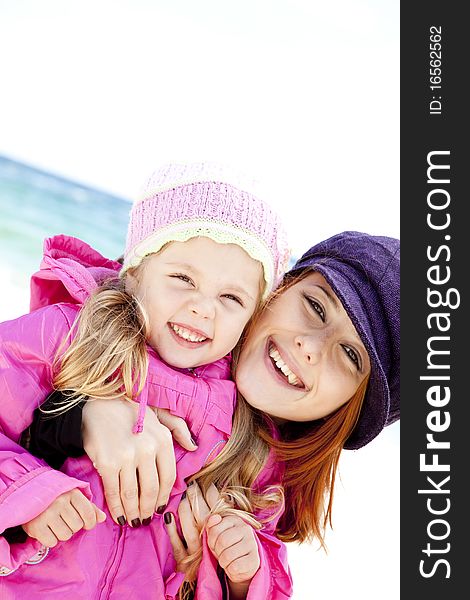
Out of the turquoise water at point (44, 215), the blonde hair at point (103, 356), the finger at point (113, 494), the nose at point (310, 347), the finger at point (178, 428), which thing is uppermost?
the turquoise water at point (44, 215)

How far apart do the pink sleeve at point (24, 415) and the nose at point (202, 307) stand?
1.02 feet

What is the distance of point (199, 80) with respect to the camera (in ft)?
54.1

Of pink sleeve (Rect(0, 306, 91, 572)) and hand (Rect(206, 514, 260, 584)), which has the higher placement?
pink sleeve (Rect(0, 306, 91, 572))

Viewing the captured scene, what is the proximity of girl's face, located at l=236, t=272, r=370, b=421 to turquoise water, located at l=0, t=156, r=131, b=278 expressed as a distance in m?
5.53

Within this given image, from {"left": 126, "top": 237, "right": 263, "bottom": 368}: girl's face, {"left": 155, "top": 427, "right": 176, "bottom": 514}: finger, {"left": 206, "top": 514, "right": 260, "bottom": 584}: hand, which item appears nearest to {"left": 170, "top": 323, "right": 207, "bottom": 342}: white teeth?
{"left": 126, "top": 237, "right": 263, "bottom": 368}: girl's face

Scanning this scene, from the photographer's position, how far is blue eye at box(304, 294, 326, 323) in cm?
222

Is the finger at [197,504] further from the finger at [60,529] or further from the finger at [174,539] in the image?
the finger at [60,529]

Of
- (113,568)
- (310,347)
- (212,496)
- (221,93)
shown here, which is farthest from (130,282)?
(221,93)

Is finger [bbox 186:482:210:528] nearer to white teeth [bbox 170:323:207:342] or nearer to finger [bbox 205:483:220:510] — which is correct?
finger [bbox 205:483:220:510]

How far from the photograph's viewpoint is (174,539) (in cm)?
208

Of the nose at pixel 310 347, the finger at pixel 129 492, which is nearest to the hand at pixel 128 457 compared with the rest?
the finger at pixel 129 492

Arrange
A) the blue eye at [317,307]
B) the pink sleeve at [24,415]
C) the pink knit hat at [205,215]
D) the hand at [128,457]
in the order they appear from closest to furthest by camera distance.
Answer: the pink sleeve at [24,415], the hand at [128,457], the pink knit hat at [205,215], the blue eye at [317,307]

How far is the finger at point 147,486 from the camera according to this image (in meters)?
1.93

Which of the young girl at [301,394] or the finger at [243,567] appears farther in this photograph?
the young girl at [301,394]
